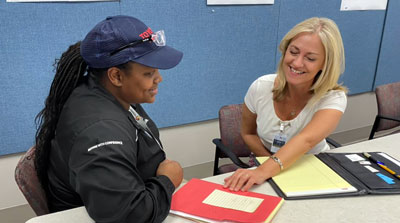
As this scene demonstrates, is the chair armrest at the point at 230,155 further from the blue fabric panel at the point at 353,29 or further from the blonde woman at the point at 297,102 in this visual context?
the blue fabric panel at the point at 353,29

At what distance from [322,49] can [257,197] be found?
732mm

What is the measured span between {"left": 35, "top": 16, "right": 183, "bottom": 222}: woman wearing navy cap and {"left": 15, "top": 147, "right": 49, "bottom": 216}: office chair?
0.07 feet

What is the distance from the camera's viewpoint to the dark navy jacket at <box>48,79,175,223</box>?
0.82 meters

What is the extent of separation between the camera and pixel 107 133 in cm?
85

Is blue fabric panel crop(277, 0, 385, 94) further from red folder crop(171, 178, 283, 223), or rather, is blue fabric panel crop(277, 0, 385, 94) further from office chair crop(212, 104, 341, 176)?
red folder crop(171, 178, 283, 223)

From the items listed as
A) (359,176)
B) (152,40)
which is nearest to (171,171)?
(152,40)

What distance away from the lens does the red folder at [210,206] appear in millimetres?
952

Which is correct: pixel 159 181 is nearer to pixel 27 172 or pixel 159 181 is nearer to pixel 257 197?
pixel 257 197

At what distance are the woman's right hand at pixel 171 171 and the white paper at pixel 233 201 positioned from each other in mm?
125

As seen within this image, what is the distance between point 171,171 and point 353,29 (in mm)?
2649

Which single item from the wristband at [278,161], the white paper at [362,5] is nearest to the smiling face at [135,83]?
the wristband at [278,161]

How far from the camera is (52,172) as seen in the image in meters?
1.09

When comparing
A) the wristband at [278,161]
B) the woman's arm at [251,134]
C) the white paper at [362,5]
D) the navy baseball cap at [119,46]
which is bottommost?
the woman's arm at [251,134]

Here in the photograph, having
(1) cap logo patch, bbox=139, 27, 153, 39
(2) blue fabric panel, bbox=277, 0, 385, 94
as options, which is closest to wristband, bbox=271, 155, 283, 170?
(1) cap logo patch, bbox=139, 27, 153, 39
